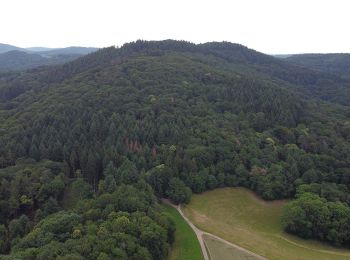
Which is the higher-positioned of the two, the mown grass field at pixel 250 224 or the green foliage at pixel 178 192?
the green foliage at pixel 178 192

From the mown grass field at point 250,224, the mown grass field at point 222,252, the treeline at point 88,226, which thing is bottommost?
the mown grass field at point 250,224

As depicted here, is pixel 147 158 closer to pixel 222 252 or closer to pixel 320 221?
pixel 222 252

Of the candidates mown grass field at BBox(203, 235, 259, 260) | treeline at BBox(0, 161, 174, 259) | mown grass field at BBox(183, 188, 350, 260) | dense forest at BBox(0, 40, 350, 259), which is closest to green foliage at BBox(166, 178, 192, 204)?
dense forest at BBox(0, 40, 350, 259)

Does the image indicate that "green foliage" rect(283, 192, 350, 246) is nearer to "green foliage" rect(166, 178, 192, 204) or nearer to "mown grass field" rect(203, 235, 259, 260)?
"mown grass field" rect(203, 235, 259, 260)

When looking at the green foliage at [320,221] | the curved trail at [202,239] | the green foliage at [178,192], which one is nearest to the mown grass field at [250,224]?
the curved trail at [202,239]

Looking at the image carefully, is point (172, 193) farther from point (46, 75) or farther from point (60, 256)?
point (46, 75)

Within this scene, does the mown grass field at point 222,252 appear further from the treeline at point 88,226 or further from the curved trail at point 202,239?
the treeline at point 88,226
